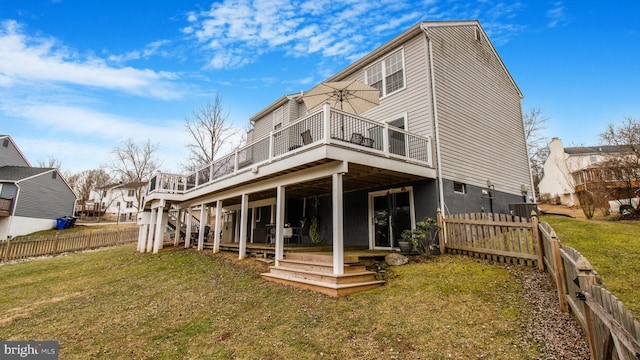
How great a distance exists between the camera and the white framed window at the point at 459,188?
32.9 feet

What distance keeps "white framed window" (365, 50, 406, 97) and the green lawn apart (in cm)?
760

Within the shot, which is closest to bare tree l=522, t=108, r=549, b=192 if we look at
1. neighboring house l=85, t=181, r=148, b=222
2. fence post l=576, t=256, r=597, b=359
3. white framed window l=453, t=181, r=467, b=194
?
white framed window l=453, t=181, r=467, b=194

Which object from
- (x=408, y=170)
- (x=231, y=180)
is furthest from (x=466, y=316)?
(x=231, y=180)

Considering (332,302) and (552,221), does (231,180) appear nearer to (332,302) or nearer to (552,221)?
(332,302)

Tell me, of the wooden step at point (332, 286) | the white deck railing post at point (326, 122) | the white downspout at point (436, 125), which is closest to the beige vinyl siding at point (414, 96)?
the white downspout at point (436, 125)

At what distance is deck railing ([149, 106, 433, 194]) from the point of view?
7.61 m

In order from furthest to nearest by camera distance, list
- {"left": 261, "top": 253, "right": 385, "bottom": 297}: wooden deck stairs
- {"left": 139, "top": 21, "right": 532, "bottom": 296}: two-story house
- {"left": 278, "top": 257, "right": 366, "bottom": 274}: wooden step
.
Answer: {"left": 139, "top": 21, "right": 532, "bottom": 296}: two-story house, {"left": 278, "top": 257, "right": 366, "bottom": 274}: wooden step, {"left": 261, "top": 253, "right": 385, "bottom": 297}: wooden deck stairs

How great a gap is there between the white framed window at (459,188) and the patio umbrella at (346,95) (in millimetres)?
4014

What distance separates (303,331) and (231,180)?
7760mm

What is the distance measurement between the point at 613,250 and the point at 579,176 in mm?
19996

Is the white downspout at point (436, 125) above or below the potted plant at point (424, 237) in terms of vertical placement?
above

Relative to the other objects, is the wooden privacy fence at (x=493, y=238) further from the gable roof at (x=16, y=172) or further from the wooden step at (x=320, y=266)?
the gable roof at (x=16, y=172)

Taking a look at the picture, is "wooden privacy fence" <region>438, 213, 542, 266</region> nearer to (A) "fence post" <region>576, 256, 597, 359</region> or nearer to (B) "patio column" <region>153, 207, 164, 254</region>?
(A) "fence post" <region>576, 256, 597, 359</region>

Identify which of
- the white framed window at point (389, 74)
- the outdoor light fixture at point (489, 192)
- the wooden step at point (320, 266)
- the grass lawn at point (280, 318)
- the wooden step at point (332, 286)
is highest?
the white framed window at point (389, 74)
